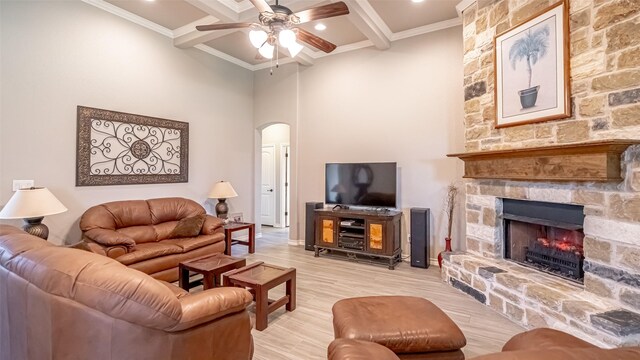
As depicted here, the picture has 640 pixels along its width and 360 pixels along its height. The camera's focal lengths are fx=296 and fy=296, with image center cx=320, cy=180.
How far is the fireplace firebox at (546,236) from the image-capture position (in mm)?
2725

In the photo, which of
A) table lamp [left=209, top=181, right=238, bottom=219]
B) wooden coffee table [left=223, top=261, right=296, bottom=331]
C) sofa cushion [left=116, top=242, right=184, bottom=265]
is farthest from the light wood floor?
sofa cushion [left=116, top=242, right=184, bottom=265]

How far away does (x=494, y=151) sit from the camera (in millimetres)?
3090

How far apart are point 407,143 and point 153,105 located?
3.93m

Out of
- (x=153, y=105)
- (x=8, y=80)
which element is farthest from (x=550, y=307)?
(x=8, y=80)

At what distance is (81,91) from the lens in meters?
3.74

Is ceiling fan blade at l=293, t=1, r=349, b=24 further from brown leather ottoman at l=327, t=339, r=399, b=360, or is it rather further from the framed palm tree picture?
brown leather ottoman at l=327, t=339, r=399, b=360

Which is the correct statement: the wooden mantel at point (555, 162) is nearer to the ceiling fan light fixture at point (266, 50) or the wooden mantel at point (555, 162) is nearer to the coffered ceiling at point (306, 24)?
the coffered ceiling at point (306, 24)

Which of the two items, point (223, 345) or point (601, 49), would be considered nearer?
point (223, 345)

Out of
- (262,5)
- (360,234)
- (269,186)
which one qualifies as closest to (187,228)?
(360,234)

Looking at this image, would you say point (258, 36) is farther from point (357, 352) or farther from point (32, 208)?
point (32, 208)

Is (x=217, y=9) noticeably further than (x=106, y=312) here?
Yes

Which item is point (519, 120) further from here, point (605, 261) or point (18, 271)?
point (18, 271)

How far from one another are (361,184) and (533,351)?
12.5ft

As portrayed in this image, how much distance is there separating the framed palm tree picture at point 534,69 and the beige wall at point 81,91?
445 cm
